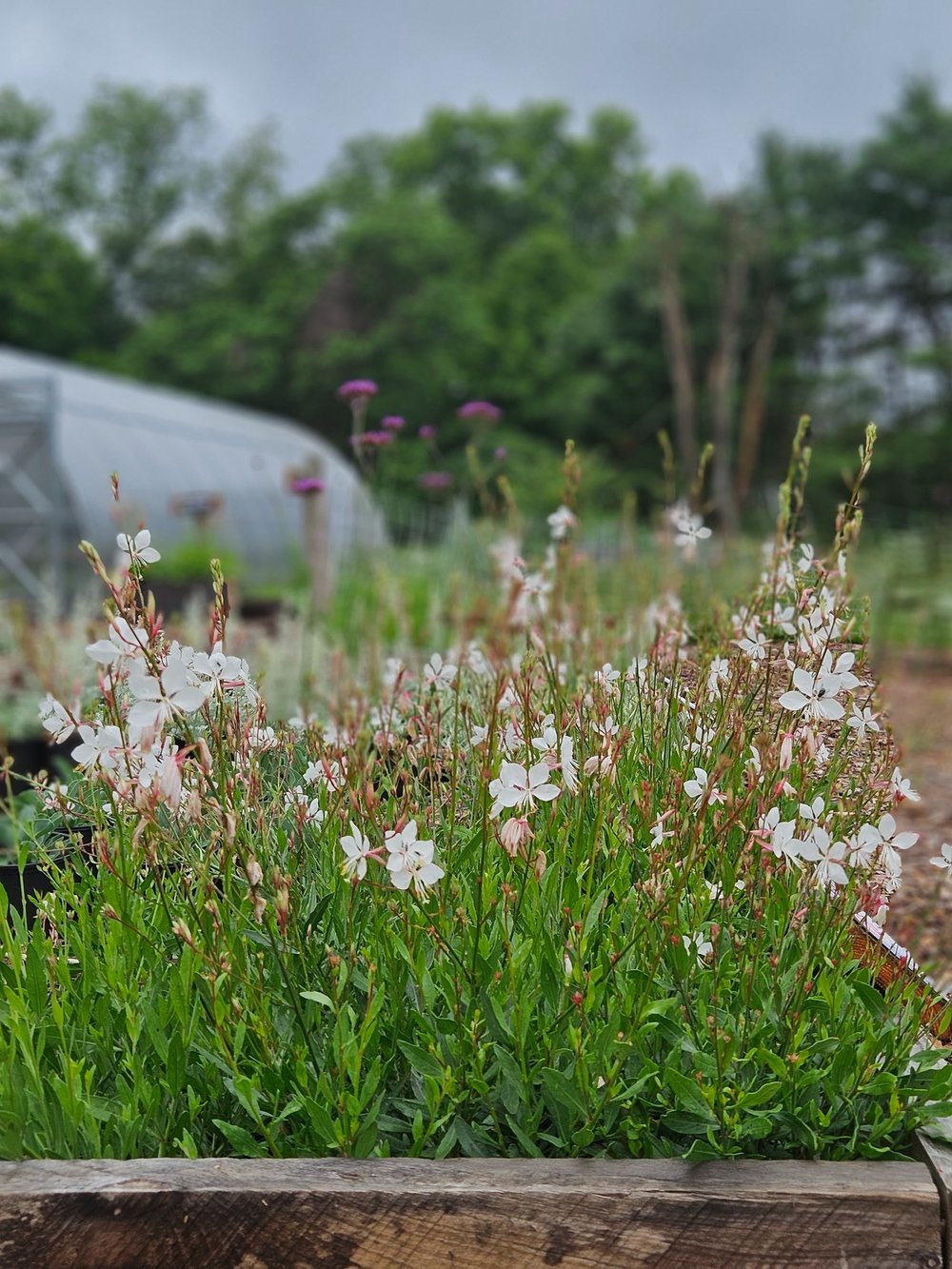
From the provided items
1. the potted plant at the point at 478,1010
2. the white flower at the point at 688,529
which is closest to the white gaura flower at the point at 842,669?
the potted plant at the point at 478,1010

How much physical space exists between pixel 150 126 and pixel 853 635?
39.2 m

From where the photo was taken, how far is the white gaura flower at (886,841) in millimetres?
1662

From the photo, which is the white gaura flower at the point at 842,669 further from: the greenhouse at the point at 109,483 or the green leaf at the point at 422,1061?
the greenhouse at the point at 109,483

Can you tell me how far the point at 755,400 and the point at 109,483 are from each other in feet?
31.0

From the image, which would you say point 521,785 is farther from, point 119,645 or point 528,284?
point 528,284

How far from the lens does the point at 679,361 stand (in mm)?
18375

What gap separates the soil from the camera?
10.7 feet

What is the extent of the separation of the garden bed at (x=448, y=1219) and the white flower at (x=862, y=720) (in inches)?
25.2

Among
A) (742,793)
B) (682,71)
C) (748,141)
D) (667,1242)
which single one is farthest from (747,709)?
(748,141)

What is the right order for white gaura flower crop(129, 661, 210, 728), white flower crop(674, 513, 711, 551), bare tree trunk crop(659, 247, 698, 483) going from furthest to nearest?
bare tree trunk crop(659, 247, 698, 483), white flower crop(674, 513, 711, 551), white gaura flower crop(129, 661, 210, 728)

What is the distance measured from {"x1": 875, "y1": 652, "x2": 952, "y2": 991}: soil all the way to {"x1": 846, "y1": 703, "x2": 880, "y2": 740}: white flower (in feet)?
0.22

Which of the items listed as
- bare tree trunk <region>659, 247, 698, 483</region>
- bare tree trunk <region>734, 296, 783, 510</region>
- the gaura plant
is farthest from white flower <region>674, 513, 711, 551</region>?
bare tree trunk <region>734, 296, 783, 510</region>

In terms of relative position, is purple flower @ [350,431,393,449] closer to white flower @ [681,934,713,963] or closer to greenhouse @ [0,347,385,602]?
white flower @ [681,934,713,963]

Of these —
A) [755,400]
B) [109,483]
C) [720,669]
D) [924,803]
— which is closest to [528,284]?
[755,400]
